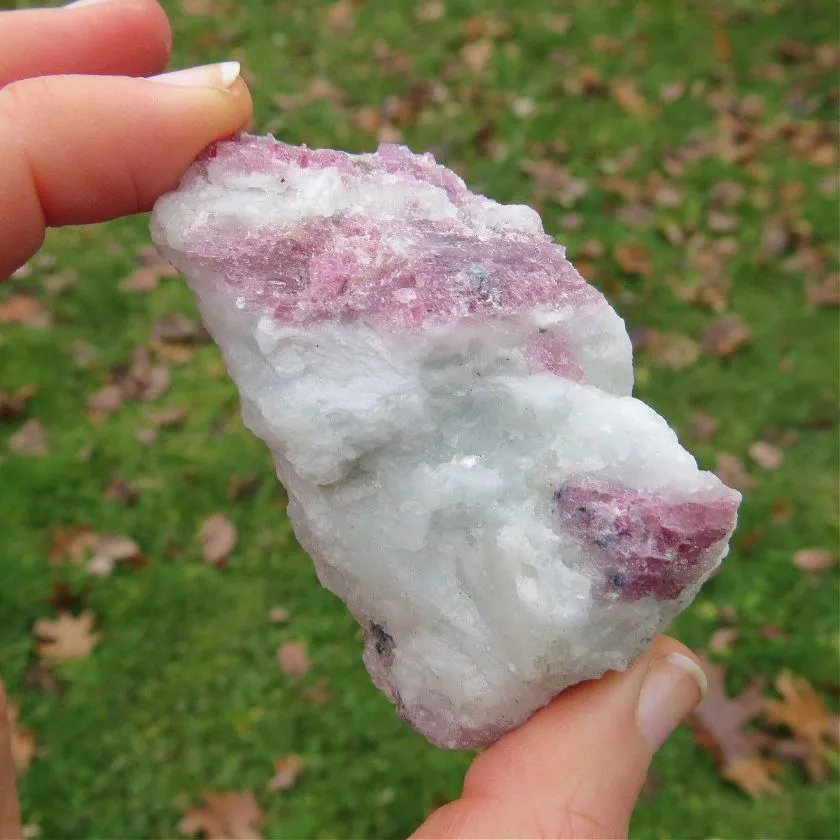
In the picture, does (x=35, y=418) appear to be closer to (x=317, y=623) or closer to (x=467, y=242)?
(x=317, y=623)

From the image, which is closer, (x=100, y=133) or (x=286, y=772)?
(x=100, y=133)

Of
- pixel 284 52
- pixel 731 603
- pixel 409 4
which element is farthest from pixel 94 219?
pixel 409 4

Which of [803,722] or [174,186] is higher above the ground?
[174,186]

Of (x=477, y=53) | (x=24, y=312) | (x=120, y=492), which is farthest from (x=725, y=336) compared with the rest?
(x=24, y=312)

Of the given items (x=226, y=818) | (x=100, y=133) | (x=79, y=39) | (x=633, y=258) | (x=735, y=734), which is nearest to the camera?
(x=100, y=133)

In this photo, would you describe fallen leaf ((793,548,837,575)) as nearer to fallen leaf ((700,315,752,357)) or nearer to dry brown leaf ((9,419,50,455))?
fallen leaf ((700,315,752,357))

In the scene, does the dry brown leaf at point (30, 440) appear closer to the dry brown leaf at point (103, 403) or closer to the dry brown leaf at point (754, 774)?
the dry brown leaf at point (103, 403)

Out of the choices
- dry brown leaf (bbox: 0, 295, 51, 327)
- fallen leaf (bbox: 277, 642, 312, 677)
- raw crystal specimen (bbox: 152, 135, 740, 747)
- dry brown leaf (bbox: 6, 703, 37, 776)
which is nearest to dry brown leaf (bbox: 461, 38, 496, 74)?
dry brown leaf (bbox: 0, 295, 51, 327)

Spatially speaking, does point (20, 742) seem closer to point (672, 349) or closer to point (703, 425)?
point (703, 425)
